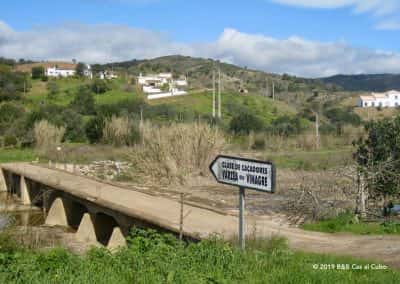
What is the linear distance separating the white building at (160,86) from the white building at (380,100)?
103ft

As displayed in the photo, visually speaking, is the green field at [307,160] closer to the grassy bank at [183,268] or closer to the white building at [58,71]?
the grassy bank at [183,268]

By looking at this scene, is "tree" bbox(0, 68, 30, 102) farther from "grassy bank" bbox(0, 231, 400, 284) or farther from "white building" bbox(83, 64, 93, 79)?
"grassy bank" bbox(0, 231, 400, 284)

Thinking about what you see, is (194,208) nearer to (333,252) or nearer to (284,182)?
(333,252)

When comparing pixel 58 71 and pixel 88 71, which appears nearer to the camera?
pixel 88 71

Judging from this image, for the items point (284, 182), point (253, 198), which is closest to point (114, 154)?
point (284, 182)

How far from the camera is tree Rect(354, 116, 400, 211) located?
13023mm

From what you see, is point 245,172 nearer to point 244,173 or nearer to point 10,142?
point 244,173

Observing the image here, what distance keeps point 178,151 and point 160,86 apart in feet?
225

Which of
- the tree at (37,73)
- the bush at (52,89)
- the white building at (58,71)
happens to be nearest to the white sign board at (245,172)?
the bush at (52,89)

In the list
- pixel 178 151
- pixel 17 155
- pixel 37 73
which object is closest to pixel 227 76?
pixel 37 73

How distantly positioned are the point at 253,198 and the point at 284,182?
448 centimetres

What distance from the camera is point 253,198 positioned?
19.1 meters

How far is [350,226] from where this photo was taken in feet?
37.0

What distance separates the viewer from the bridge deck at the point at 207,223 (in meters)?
8.91
